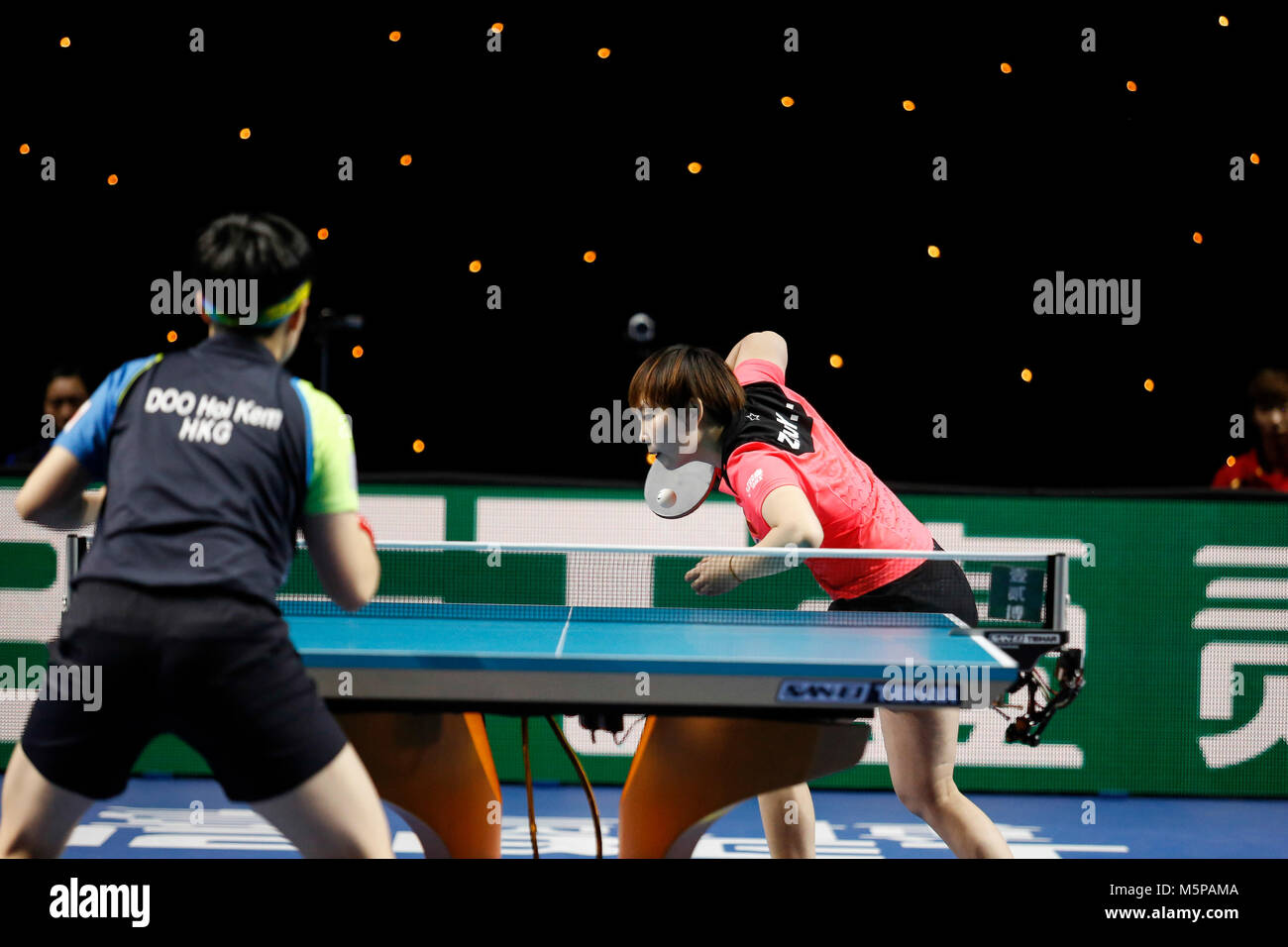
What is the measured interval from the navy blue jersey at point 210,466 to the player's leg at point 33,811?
13.6 inches

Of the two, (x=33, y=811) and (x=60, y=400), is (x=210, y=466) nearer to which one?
(x=33, y=811)

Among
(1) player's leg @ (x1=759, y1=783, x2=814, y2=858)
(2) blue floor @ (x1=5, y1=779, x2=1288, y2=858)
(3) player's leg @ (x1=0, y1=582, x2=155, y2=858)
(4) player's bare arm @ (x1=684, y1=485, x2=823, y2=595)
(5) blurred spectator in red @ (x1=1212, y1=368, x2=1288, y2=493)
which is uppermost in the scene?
(5) blurred spectator in red @ (x1=1212, y1=368, x2=1288, y2=493)

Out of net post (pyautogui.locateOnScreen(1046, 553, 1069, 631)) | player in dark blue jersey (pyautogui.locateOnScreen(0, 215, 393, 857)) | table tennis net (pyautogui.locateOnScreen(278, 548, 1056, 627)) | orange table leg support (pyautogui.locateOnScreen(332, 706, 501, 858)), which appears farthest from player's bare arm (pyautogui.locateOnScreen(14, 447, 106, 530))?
table tennis net (pyautogui.locateOnScreen(278, 548, 1056, 627))

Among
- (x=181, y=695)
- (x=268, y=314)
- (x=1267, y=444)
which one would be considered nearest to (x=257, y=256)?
(x=268, y=314)

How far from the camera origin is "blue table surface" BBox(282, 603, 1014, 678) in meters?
2.45

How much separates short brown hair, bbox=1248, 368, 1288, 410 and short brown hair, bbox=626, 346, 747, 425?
3.60 m

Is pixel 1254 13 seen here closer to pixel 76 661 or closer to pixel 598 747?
pixel 598 747

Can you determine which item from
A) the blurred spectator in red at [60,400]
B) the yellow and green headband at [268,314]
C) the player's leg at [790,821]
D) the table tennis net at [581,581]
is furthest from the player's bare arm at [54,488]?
the blurred spectator in red at [60,400]

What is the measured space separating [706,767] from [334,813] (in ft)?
3.15

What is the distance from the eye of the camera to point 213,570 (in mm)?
1971

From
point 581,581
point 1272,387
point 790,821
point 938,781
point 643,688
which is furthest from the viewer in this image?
point 1272,387

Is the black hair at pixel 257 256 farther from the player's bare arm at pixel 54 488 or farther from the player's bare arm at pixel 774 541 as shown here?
the player's bare arm at pixel 774 541

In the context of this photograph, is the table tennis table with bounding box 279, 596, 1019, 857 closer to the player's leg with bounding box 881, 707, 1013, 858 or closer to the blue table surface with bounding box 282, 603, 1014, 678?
the blue table surface with bounding box 282, 603, 1014, 678
